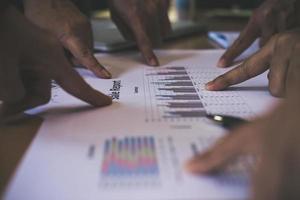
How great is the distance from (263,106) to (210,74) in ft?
0.66

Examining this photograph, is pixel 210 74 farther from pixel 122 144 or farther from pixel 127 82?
pixel 122 144

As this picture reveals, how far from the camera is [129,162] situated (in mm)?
462

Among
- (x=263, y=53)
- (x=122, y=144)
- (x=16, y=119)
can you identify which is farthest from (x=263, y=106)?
(x=16, y=119)

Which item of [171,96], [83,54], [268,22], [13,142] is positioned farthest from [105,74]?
[268,22]

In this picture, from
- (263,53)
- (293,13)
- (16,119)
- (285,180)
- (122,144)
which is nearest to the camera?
(285,180)

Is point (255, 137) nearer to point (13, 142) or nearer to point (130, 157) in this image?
point (130, 157)

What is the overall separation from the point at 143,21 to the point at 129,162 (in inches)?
23.1

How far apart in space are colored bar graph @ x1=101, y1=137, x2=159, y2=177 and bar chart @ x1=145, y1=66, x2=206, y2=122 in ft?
0.27

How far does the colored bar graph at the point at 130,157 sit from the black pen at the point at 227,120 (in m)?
0.10

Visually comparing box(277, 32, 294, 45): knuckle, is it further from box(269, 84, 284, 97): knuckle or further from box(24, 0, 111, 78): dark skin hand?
box(24, 0, 111, 78): dark skin hand

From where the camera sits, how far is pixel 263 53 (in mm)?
714

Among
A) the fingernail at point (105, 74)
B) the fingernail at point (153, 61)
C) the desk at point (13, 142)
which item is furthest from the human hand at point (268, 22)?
the desk at point (13, 142)

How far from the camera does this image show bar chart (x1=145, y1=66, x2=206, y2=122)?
1.97ft

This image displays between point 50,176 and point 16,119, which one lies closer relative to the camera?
point 50,176
